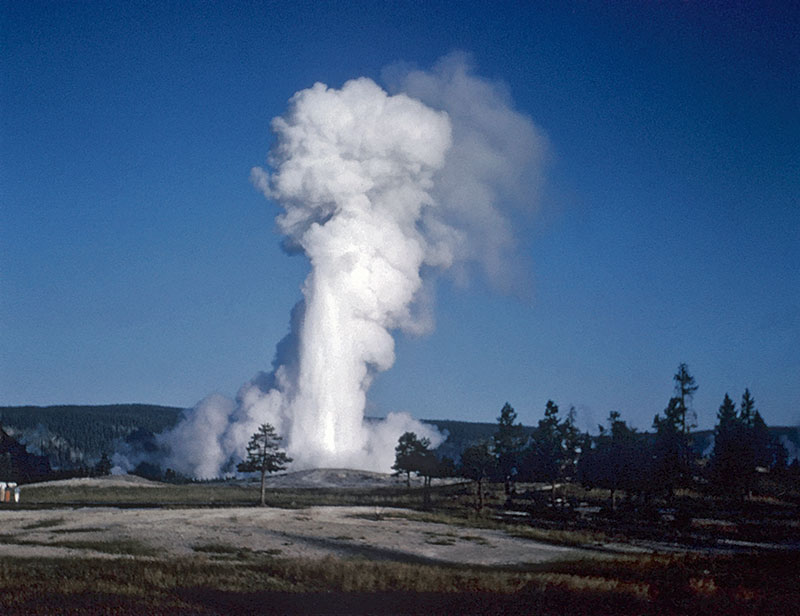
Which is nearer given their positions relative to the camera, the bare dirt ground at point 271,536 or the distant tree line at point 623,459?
the bare dirt ground at point 271,536

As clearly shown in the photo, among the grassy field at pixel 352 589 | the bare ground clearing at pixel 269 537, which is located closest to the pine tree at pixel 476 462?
the bare ground clearing at pixel 269 537

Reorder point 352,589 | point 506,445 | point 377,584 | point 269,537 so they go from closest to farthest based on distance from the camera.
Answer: point 352,589 < point 377,584 < point 269,537 < point 506,445

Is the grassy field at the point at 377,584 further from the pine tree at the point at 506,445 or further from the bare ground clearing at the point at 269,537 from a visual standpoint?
the pine tree at the point at 506,445

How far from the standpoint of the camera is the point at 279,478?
128125 millimetres

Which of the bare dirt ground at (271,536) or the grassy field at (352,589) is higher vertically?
the grassy field at (352,589)

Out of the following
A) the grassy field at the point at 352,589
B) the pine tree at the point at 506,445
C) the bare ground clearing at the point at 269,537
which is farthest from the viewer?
the pine tree at the point at 506,445

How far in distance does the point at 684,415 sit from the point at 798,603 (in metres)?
82.8

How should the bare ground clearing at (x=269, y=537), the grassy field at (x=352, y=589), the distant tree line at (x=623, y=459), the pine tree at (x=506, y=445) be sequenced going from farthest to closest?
the pine tree at (x=506, y=445), the distant tree line at (x=623, y=459), the bare ground clearing at (x=269, y=537), the grassy field at (x=352, y=589)

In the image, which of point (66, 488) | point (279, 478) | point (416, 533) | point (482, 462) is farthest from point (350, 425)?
point (416, 533)

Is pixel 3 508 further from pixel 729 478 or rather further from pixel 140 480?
pixel 729 478

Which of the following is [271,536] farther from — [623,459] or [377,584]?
[623,459]

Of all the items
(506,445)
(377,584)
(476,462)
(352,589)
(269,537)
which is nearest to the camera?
(352,589)

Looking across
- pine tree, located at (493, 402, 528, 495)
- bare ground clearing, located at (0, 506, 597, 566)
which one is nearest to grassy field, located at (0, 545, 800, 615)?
bare ground clearing, located at (0, 506, 597, 566)

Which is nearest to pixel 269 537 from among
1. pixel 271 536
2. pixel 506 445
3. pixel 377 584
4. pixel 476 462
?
pixel 271 536
